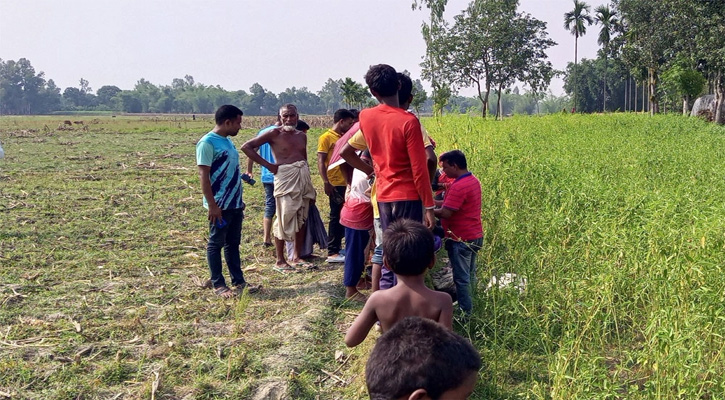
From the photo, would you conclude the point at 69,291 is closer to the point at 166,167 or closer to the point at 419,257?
the point at 419,257

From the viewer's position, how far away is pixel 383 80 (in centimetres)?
398

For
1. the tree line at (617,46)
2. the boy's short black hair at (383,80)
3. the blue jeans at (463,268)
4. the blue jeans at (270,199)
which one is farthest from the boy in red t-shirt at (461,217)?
the tree line at (617,46)

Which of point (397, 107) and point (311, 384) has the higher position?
point (397, 107)

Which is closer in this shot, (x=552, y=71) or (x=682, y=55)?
(x=682, y=55)

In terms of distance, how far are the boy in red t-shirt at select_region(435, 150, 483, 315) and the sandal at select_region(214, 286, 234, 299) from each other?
2039 millimetres

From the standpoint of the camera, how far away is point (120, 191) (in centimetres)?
1129

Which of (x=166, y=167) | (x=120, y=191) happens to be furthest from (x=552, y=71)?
(x=120, y=191)

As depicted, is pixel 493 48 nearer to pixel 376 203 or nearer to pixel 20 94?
pixel 376 203

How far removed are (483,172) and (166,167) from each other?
10.7 metres

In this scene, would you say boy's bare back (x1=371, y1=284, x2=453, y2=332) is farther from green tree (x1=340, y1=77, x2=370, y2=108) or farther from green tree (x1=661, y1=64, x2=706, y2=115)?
green tree (x1=340, y1=77, x2=370, y2=108)

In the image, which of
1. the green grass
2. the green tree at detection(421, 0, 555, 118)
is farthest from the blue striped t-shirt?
the green tree at detection(421, 0, 555, 118)

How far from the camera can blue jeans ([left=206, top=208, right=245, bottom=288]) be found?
543cm

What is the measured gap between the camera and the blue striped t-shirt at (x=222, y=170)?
530 cm

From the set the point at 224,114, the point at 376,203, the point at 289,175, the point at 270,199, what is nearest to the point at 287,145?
the point at 289,175
